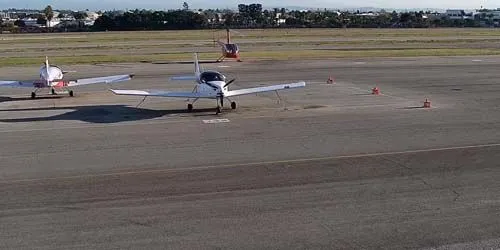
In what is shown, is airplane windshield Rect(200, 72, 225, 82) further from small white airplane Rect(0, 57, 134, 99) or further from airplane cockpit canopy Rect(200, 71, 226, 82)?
small white airplane Rect(0, 57, 134, 99)

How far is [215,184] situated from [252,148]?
432 centimetres

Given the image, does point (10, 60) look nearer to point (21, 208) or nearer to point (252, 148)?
point (252, 148)

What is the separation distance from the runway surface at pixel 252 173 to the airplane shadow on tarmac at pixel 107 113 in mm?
82

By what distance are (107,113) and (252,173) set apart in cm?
1225

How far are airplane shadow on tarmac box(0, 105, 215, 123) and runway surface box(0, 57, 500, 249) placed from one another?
0.27 feet

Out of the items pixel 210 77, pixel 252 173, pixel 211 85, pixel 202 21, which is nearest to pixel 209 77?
pixel 210 77

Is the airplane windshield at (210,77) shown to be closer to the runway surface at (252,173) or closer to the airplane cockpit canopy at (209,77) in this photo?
the airplane cockpit canopy at (209,77)

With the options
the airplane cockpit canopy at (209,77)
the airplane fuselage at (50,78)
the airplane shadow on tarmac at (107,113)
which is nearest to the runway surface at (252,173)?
the airplane shadow on tarmac at (107,113)

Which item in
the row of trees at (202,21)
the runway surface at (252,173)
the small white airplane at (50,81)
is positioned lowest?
the runway surface at (252,173)

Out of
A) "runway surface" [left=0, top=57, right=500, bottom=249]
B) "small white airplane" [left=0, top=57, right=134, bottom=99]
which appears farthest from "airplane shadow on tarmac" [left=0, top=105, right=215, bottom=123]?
"small white airplane" [left=0, top=57, right=134, bottom=99]

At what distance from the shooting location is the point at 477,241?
1049 cm

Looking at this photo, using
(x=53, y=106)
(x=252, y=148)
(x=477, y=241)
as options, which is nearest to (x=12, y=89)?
(x=53, y=106)

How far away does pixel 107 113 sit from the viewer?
25.8 m

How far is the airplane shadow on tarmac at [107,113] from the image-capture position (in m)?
24.3
